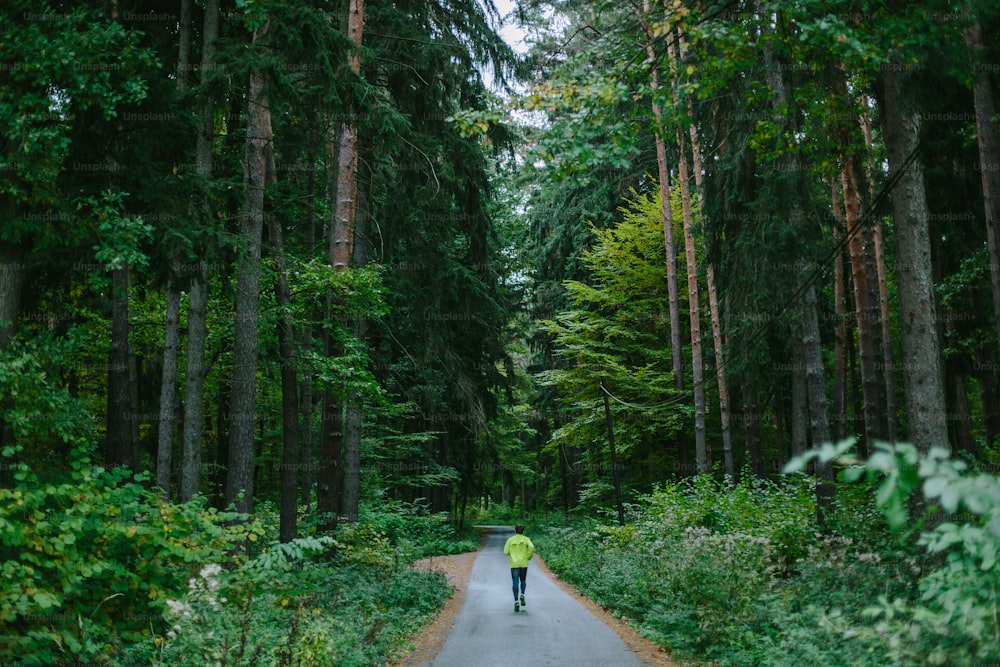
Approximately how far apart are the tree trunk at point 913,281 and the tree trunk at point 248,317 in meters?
9.22

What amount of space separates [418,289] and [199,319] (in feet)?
20.3

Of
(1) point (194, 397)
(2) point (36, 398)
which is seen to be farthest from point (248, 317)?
(2) point (36, 398)

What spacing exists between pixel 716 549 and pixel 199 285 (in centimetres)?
947

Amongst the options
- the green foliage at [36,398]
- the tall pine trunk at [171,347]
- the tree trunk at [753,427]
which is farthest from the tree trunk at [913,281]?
the tree trunk at [753,427]

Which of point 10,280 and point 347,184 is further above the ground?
point 347,184

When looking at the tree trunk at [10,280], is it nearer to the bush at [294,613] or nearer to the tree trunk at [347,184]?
the bush at [294,613]

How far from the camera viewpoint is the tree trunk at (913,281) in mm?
8594

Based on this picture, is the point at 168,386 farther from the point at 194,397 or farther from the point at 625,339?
the point at 625,339

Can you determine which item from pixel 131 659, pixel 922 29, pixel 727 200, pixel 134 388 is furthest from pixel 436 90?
pixel 131 659

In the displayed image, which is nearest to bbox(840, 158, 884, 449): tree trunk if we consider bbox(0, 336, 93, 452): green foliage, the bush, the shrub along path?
the shrub along path

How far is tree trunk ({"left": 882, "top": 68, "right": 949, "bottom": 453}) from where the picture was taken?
28.2 ft

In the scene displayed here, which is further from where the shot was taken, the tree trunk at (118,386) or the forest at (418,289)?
the tree trunk at (118,386)

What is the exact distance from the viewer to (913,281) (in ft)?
29.2

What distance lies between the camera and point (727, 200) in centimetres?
1590
